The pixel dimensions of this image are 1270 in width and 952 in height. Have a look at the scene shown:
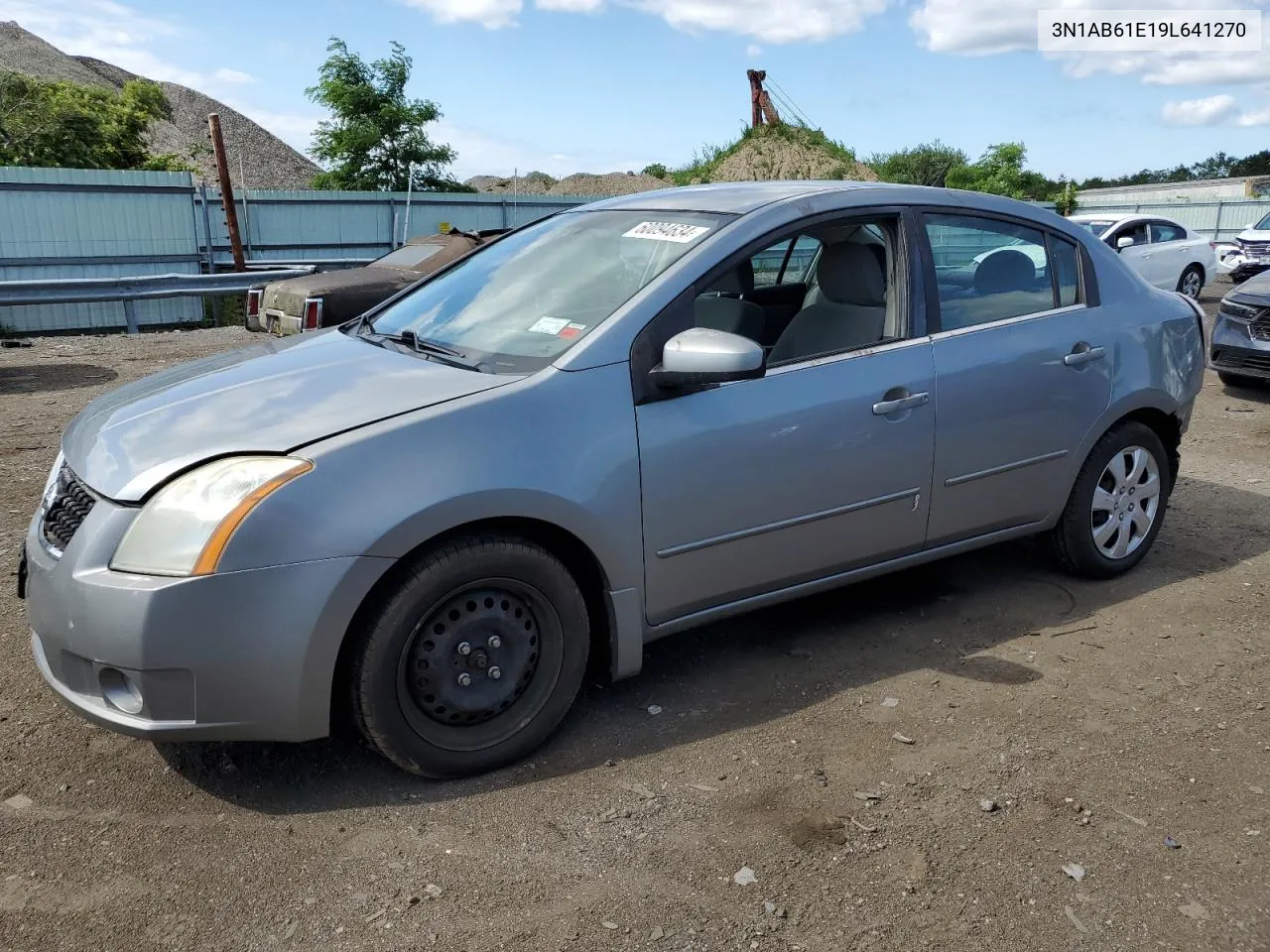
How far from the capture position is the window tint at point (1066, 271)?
457cm

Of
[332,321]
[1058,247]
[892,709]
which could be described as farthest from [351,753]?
[332,321]

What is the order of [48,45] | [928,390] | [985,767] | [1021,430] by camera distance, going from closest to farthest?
[985,767]
[928,390]
[1021,430]
[48,45]

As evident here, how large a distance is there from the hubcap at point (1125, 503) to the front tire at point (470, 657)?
2.64 m

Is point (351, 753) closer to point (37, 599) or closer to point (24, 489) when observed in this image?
point (37, 599)

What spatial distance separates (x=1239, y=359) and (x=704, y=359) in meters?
8.18

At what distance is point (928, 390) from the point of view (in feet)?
13.1

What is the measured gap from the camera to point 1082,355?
446 cm

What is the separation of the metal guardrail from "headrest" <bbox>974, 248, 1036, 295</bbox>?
10.3 meters

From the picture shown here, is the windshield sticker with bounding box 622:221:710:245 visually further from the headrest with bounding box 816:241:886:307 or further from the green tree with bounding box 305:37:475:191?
the green tree with bounding box 305:37:475:191

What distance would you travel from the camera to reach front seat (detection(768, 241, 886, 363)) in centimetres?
402

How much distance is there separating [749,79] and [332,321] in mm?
30097

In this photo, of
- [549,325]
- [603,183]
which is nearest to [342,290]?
[549,325]

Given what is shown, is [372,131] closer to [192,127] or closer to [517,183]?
[517,183]

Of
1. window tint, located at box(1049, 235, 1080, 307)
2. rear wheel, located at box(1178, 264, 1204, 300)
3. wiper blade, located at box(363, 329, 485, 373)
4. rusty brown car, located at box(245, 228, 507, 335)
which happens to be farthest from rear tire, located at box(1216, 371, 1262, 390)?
wiper blade, located at box(363, 329, 485, 373)
